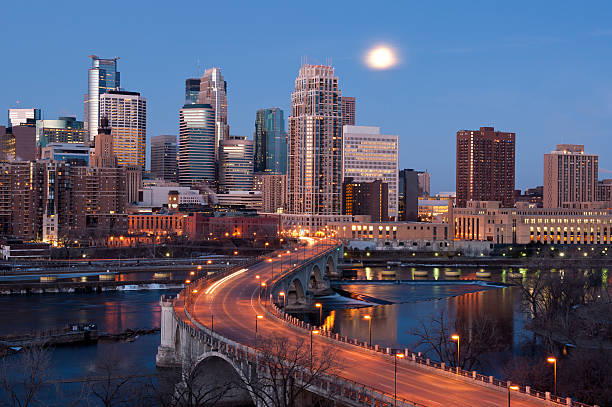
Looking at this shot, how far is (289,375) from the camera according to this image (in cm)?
3097

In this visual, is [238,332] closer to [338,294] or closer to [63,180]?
[338,294]

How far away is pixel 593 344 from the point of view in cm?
5581

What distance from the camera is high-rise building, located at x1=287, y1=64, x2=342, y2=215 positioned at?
172m

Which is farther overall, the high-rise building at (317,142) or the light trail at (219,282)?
the high-rise building at (317,142)

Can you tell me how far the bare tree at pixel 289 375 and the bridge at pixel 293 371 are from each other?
87 millimetres

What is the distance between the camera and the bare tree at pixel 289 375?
101 feet

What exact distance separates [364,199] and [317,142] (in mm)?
24216

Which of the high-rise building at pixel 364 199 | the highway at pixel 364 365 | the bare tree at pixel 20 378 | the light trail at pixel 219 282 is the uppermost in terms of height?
the high-rise building at pixel 364 199

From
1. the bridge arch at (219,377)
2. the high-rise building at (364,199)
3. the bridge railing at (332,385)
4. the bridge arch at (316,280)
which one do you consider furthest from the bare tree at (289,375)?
the high-rise building at (364,199)

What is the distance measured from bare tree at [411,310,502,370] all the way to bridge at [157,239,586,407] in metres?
4.09

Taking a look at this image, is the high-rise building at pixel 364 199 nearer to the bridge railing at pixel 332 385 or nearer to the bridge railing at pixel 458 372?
the bridge railing at pixel 458 372

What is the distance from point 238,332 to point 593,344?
26.4 m

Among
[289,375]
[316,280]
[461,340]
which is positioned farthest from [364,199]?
[289,375]

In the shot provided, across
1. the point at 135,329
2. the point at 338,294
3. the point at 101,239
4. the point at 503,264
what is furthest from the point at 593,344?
the point at 101,239
